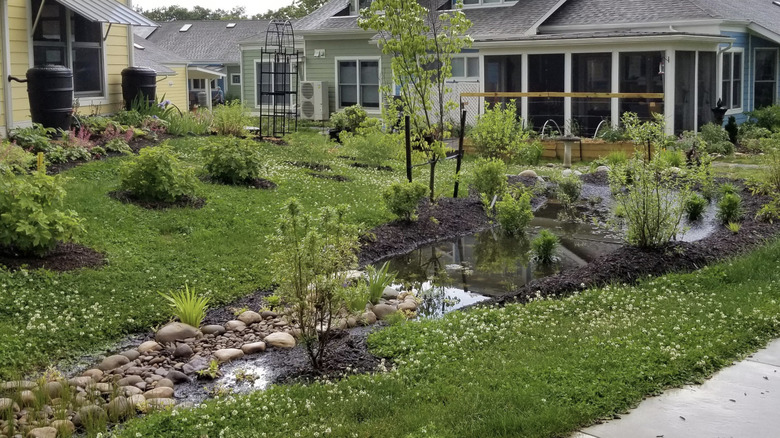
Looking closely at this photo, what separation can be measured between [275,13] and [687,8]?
1944 inches

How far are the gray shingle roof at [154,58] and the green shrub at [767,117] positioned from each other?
16948mm

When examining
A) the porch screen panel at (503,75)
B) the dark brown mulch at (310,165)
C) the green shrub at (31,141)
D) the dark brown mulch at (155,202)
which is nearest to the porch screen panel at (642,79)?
the porch screen panel at (503,75)

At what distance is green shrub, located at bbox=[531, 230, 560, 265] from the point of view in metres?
9.75

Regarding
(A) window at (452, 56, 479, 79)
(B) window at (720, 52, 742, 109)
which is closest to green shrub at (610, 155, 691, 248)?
(B) window at (720, 52, 742, 109)

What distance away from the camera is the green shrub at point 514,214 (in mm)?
11172

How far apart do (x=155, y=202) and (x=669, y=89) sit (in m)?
13.5

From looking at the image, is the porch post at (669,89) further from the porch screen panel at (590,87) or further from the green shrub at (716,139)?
the porch screen panel at (590,87)

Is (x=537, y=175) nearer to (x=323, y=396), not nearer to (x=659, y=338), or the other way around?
(x=659, y=338)

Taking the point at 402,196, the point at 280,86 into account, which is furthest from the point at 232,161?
the point at 280,86

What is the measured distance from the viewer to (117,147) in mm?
13805

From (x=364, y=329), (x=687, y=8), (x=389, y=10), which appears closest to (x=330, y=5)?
(x=687, y=8)

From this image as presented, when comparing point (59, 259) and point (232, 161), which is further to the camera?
point (232, 161)

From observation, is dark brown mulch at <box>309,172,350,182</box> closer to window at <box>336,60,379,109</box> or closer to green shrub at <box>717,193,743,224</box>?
green shrub at <box>717,193,743,224</box>

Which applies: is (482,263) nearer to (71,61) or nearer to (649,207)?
(649,207)
